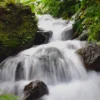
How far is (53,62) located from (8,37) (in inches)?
72.0

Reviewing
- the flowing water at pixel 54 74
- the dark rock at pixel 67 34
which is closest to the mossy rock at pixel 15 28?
the flowing water at pixel 54 74

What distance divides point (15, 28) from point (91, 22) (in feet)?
8.68

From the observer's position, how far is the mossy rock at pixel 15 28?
6.81 meters

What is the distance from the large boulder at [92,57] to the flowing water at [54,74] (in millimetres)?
138

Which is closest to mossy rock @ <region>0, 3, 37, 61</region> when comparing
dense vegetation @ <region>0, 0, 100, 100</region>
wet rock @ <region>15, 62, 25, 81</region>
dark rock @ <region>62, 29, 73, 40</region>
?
dense vegetation @ <region>0, 0, 100, 100</region>

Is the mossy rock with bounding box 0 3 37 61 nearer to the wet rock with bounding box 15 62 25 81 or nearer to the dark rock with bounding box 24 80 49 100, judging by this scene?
the wet rock with bounding box 15 62 25 81

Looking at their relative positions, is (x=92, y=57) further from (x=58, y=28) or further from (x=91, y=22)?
(x=58, y=28)

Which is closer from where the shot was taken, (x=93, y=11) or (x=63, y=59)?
(x=63, y=59)

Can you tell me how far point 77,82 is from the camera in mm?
5477

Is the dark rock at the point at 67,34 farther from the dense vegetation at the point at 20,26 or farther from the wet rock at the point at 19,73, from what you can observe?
the wet rock at the point at 19,73

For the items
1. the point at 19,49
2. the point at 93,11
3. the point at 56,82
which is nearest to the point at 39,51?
the point at 19,49

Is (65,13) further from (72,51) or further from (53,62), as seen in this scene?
(53,62)

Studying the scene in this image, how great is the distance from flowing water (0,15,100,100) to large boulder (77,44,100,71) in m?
0.14

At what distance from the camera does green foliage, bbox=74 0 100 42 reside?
7033 mm
